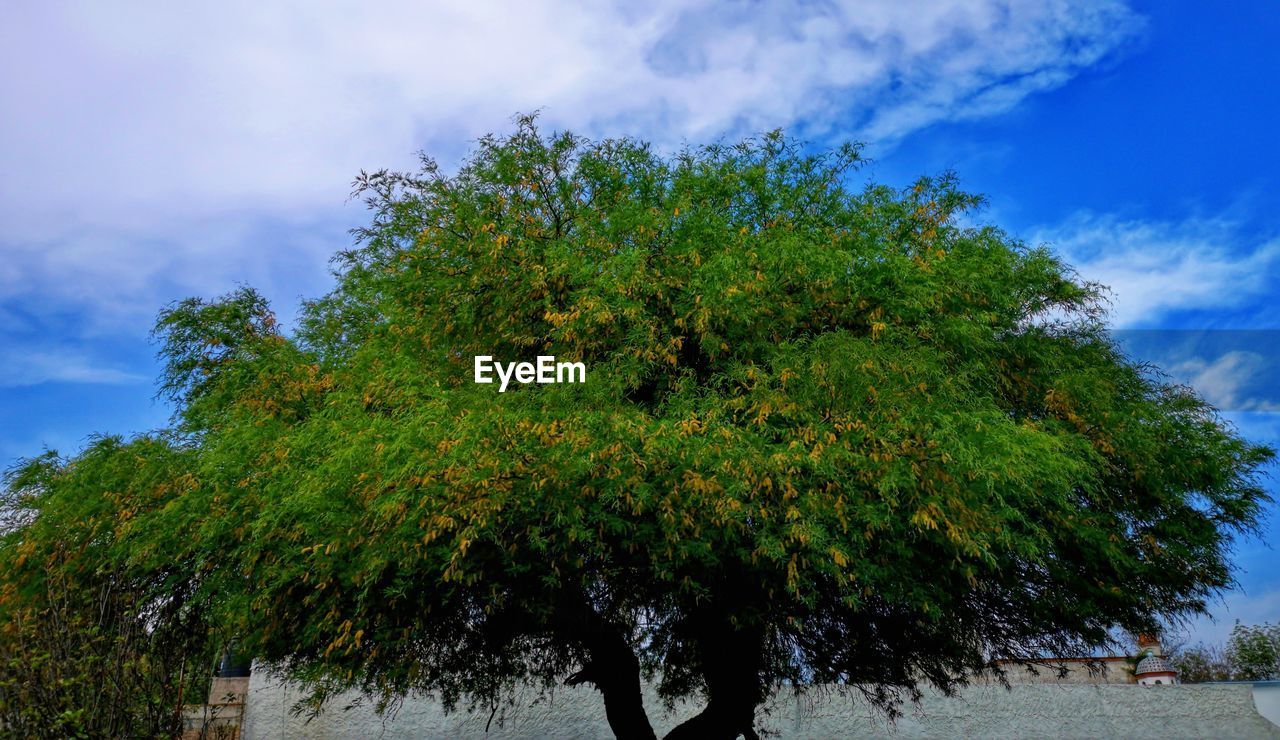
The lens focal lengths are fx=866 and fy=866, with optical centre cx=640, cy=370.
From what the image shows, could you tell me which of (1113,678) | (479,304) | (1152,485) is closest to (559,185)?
(479,304)

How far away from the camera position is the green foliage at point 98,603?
6277mm

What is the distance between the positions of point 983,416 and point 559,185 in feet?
15.8

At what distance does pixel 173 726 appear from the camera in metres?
6.72

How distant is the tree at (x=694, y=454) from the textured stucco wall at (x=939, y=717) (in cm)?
282

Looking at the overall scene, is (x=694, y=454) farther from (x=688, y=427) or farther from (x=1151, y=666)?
(x=1151, y=666)

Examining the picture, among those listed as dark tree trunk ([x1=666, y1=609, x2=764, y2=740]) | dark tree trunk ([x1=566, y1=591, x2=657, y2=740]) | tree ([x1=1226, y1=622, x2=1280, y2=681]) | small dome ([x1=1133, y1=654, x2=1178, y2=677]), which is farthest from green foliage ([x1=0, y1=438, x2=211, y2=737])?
tree ([x1=1226, y1=622, x2=1280, y2=681])

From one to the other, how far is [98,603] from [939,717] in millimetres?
11744

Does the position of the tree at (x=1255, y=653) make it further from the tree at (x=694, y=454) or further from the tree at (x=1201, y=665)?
the tree at (x=694, y=454)

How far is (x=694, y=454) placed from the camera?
6.95 m

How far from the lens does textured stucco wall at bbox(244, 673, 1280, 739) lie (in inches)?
532

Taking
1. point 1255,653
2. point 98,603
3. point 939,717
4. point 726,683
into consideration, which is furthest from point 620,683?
point 1255,653

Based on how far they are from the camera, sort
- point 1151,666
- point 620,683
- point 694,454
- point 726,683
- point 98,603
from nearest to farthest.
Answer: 1. point 694,454
2. point 98,603
3. point 726,683
4. point 620,683
5. point 1151,666

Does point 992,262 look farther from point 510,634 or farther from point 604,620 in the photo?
point 510,634

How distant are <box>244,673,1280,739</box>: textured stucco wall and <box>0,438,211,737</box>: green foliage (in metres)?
4.59
